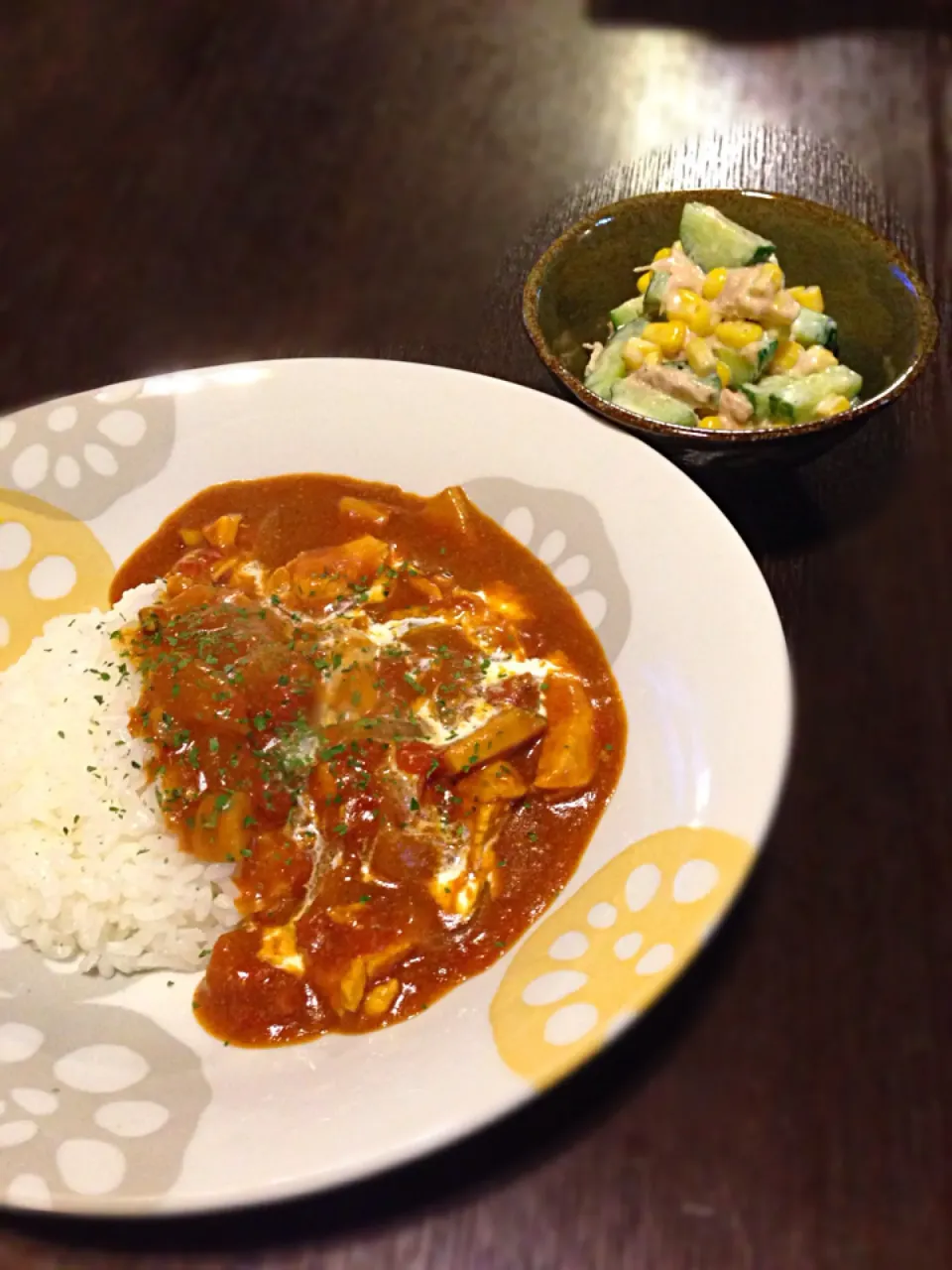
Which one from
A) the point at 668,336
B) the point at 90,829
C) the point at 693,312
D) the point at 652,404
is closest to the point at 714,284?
the point at 693,312

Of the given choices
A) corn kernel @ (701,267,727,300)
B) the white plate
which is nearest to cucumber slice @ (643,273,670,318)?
corn kernel @ (701,267,727,300)

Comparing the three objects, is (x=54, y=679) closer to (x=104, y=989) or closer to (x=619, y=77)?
Result: (x=104, y=989)

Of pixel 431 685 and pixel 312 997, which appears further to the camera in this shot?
pixel 431 685

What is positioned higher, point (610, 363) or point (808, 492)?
point (610, 363)

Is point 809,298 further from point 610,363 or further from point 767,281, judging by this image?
point 610,363

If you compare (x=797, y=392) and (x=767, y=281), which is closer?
(x=797, y=392)

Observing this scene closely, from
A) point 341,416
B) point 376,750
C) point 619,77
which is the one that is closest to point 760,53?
point 619,77
